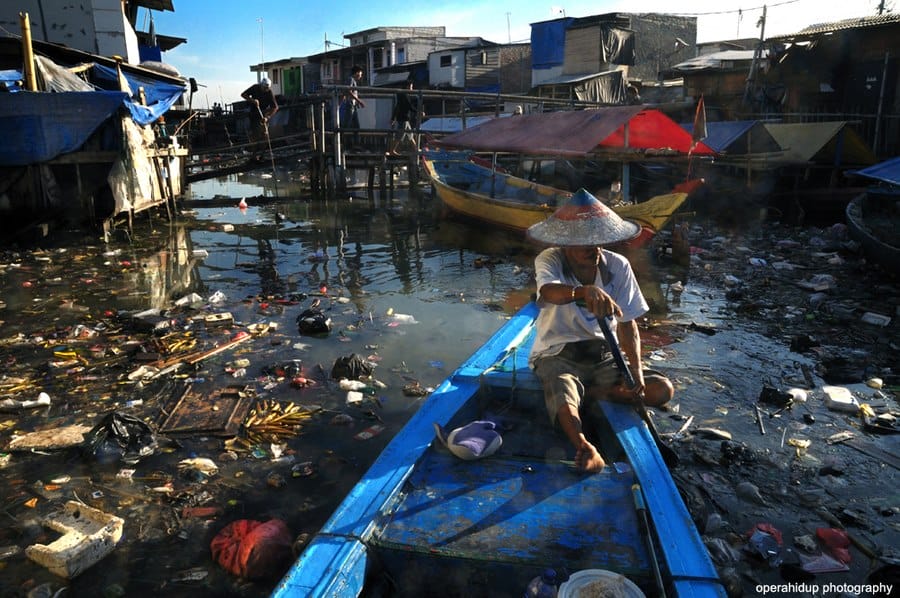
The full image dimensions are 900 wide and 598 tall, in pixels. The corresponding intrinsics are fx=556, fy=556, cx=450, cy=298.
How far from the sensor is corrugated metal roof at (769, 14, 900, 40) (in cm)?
1562

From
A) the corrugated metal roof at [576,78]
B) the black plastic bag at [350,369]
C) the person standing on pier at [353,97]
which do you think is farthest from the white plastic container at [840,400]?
the corrugated metal roof at [576,78]

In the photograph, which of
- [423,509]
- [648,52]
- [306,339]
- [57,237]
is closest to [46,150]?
[57,237]

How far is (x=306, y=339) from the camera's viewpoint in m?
5.91

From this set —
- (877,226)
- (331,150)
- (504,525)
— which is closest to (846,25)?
(877,226)

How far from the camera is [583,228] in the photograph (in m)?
3.21

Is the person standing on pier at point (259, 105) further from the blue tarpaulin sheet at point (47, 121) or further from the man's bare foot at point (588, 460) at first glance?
the man's bare foot at point (588, 460)

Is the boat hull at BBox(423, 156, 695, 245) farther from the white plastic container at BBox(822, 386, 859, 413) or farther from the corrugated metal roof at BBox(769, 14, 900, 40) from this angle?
the corrugated metal roof at BBox(769, 14, 900, 40)

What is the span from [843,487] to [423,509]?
2.79m

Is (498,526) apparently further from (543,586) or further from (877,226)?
(877,226)

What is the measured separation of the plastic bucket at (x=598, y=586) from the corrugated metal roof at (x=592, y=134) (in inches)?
277

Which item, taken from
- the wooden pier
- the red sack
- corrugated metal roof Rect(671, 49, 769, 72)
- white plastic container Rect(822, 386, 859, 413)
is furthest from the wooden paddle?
corrugated metal roof Rect(671, 49, 769, 72)

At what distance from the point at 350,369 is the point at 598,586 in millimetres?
3408

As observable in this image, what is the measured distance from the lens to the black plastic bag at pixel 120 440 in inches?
144

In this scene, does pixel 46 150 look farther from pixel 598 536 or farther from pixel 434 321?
pixel 598 536
